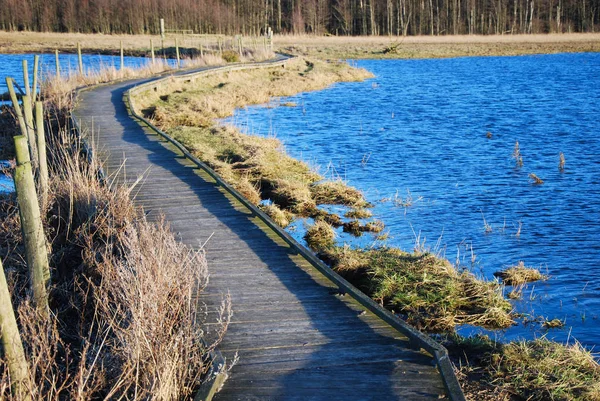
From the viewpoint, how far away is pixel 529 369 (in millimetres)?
5840

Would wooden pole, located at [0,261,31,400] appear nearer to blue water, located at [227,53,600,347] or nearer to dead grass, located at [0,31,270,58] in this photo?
blue water, located at [227,53,600,347]

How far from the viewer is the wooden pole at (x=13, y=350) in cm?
438

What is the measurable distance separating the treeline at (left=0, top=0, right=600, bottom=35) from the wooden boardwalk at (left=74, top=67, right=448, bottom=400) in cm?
5957

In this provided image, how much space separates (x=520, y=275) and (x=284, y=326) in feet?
13.6

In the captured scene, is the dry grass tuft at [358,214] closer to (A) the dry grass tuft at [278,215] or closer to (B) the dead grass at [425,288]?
(A) the dry grass tuft at [278,215]

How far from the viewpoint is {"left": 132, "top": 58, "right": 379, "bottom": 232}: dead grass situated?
39.9 ft

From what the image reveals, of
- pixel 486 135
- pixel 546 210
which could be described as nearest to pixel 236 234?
pixel 546 210

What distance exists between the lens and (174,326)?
5.54 m

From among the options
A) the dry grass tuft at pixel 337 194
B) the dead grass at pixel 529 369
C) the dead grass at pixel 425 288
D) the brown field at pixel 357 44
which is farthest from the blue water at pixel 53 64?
the dead grass at pixel 529 369

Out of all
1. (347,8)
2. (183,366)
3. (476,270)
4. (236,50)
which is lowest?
(476,270)

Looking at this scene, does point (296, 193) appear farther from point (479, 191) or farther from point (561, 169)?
point (561, 169)

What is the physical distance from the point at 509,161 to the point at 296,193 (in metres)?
6.77

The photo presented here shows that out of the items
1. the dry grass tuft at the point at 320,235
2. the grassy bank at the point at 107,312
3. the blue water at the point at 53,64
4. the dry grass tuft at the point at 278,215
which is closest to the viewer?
the grassy bank at the point at 107,312

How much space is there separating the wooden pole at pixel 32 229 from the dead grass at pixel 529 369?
12.4 feet
